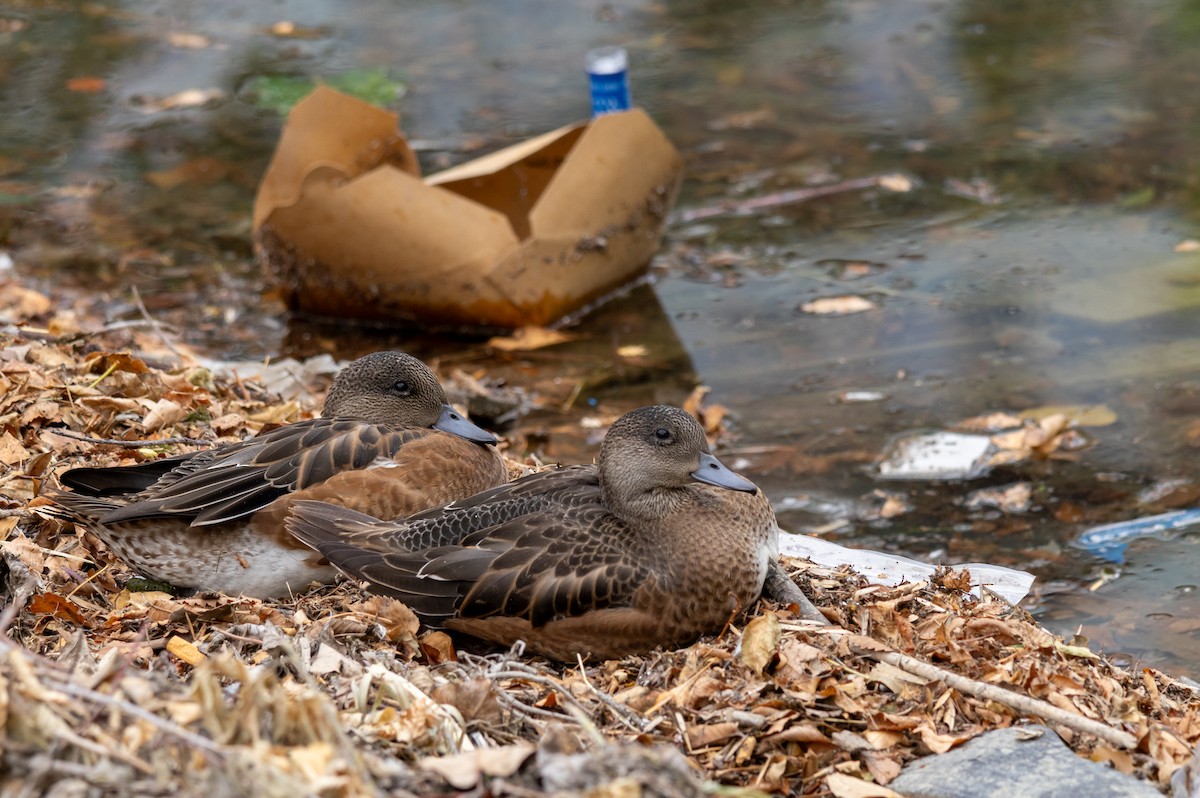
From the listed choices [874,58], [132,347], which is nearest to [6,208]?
[132,347]

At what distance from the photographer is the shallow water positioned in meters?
5.39

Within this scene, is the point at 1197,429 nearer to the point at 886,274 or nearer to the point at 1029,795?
the point at 886,274

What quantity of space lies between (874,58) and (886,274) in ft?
11.0

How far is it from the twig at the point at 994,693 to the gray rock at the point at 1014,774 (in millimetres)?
67

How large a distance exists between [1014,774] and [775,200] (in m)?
5.50

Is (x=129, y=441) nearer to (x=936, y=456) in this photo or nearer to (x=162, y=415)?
(x=162, y=415)

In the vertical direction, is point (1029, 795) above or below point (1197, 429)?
above

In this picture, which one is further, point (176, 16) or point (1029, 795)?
point (176, 16)

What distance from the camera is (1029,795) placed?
9.57 feet

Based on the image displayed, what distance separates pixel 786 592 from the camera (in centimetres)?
389

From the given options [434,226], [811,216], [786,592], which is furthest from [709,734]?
[811,216]

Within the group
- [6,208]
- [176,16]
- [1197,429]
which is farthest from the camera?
[176,16]

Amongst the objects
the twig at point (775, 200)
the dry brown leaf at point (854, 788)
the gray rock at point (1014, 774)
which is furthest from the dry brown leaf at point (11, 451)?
the twig at point (775, 200)

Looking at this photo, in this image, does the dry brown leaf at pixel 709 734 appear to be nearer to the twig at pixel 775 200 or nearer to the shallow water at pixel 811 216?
the shallow water at pixel 811 216
